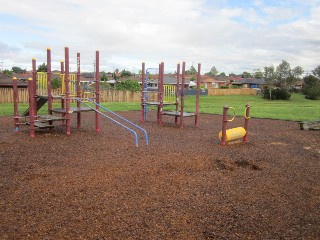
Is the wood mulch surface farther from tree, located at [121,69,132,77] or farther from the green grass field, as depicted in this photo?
tree, located at [121,69,132,77]

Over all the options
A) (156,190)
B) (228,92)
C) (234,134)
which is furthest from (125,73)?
(156,190)

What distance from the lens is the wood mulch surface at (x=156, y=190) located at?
4199 millimetres

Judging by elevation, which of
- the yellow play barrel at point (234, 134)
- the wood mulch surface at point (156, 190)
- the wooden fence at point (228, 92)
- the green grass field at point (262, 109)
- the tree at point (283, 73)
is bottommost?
the wood mulch surface at point (156, 190)

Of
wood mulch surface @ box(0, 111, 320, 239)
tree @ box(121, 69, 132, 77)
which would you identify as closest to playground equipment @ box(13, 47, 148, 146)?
wood mulch surface @ box(0, 111, 320, 239)

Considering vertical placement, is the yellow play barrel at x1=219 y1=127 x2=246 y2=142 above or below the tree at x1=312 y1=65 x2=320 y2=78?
below

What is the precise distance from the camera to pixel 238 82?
109625 millimetres

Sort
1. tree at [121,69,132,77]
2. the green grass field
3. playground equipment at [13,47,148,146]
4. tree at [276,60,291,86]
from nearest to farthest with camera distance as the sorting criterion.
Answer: playground equipment at [13,47,148,146] < the green grass field < tree at [276,60,291,86] < tree at [121,69,132,77]

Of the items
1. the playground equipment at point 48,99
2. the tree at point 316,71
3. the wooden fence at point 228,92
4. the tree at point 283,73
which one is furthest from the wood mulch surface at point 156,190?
the tree at point 316,71

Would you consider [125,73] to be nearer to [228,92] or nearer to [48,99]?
[228,92]

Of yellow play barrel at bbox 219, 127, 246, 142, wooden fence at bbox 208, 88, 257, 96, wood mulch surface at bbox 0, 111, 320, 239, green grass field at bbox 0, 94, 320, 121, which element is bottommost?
wood mulch surface at bbox 0, 111, 320, 239

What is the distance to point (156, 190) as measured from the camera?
557 cm

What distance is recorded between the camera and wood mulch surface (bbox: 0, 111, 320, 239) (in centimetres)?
420

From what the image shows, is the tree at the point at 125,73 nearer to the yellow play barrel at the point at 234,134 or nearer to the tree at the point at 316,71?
the tree at the point at 316,71

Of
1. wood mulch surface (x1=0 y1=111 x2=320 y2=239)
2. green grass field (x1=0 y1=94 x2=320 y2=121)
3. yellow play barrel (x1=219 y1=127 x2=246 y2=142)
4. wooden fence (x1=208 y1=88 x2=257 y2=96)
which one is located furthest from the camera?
Answer: wooden fence (x1=208 y1=88 x2=257 y2=96)
